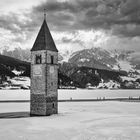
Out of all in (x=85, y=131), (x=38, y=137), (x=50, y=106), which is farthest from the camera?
(x=50, y=106)

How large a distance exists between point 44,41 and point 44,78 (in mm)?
7886

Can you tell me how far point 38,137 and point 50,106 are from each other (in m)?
21.6

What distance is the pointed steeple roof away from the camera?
188 feet

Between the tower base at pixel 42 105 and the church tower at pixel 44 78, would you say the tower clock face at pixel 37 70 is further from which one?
the tower base at pixel 42 105

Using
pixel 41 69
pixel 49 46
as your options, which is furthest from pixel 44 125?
pixel 49 46

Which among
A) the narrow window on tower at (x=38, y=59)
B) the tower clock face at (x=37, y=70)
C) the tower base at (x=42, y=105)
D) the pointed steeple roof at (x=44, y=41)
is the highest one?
the pointed steeple roof at (x=44, y=41)

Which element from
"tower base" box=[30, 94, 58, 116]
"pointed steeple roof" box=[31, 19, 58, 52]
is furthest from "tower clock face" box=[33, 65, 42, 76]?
"tower base" box=[30, 94, 58, 116]

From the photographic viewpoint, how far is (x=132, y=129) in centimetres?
4047

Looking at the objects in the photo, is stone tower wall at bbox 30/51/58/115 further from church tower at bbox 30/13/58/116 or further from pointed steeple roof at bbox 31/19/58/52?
pointed steeple roof at bbox 31/19/58/52

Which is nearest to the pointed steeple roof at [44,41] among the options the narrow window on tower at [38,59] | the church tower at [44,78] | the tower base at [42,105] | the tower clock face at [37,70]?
the church tower at [44,78]

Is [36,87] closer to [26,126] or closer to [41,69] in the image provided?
[41,69]

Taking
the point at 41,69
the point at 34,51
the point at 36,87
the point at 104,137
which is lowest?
the point at 104,137

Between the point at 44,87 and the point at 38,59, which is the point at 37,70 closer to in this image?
the point at 38,59

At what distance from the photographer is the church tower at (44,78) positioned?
55250mm
